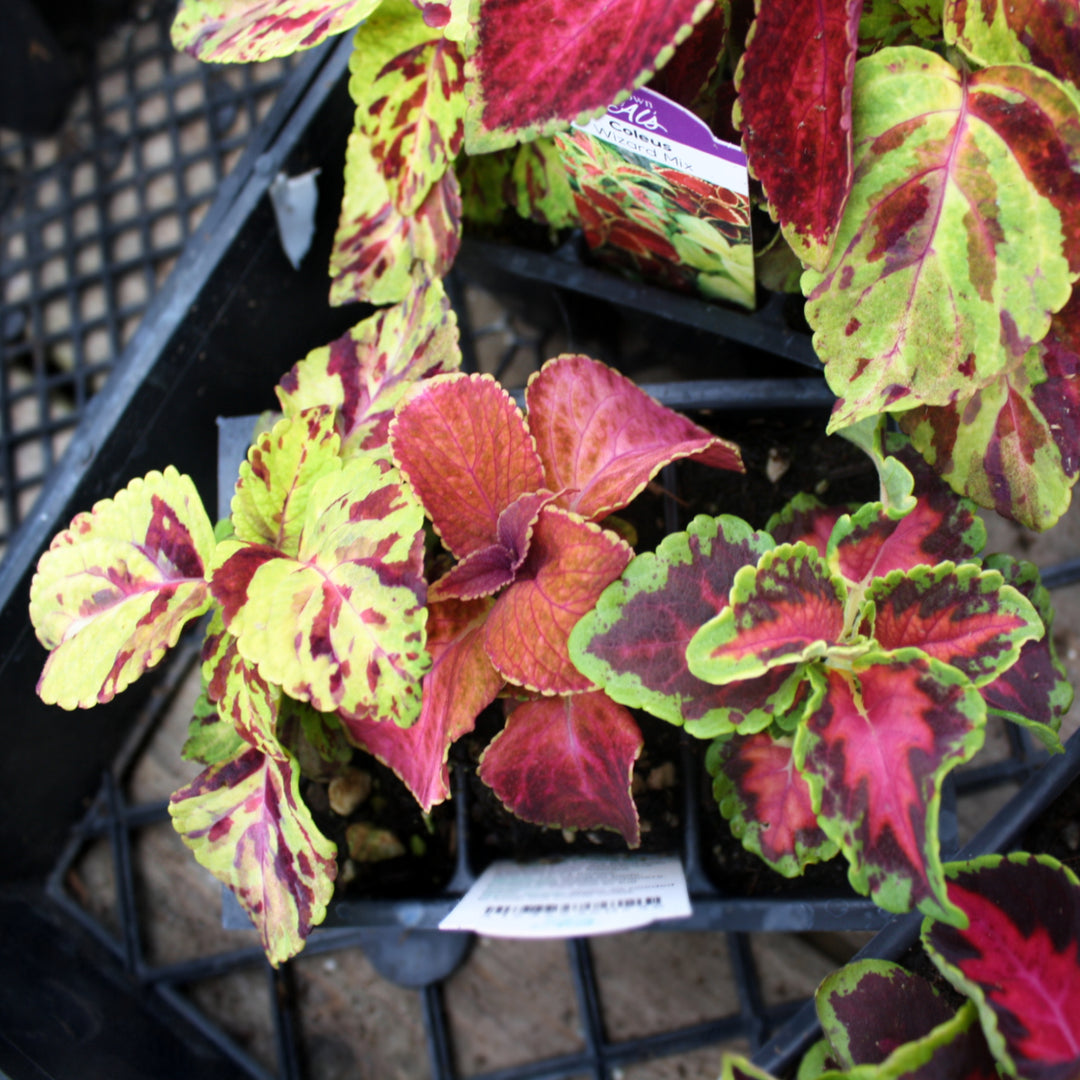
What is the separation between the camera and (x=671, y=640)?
54 centimetres

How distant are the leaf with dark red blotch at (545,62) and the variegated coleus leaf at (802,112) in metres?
0.07

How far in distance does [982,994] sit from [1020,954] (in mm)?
65

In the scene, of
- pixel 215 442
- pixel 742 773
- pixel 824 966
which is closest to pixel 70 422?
pixel 215 442

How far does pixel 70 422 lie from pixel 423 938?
0.72m

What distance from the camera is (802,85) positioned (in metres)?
0.50

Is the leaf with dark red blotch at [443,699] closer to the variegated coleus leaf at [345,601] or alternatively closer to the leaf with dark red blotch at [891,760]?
the variegated coleus leaf at [345,601]

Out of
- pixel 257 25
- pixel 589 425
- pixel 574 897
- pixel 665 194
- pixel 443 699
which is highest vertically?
pixel 257 25

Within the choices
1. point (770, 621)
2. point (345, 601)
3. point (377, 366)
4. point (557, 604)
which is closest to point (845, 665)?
point (770, 621)

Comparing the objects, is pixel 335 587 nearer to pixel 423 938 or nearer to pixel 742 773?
pixel 742 773

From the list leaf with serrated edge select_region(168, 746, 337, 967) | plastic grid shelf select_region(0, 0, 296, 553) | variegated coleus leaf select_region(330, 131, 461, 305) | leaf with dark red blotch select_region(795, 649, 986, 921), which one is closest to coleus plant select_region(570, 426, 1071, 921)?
leaf with dark red blotch select_region(795, 649, 986, 921)

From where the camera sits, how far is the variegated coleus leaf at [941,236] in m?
0.50

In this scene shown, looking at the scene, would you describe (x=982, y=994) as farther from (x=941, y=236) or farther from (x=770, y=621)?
(x=941, y=236)

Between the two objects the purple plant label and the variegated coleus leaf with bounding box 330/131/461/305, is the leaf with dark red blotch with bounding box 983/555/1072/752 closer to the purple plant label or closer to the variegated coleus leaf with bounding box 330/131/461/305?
the purple plant label

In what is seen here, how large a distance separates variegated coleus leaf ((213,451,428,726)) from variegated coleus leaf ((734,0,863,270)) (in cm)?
26
